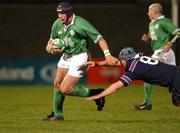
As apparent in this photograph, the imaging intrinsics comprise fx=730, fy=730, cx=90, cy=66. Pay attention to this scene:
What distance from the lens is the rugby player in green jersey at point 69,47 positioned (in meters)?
12.7

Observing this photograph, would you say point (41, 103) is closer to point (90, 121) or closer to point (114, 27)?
point (90, 121)

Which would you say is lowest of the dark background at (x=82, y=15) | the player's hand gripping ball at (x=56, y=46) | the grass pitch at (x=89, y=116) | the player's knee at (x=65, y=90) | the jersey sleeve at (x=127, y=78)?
the dark background at (x=82, y=15)

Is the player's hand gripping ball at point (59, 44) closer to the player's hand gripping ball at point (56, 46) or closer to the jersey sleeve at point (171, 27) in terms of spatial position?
the player's hand gripping ball at point (56, 46)

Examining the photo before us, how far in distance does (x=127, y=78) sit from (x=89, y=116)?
252 centimetres

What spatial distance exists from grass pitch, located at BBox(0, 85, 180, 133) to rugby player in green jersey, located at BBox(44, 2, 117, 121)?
517 millimetres

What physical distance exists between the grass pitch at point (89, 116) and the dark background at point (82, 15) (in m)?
8.62

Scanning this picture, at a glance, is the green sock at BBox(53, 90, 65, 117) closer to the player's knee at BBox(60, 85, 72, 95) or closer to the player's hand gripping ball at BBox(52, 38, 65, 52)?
the player's knee at BBox(60, 85, 72, 95)

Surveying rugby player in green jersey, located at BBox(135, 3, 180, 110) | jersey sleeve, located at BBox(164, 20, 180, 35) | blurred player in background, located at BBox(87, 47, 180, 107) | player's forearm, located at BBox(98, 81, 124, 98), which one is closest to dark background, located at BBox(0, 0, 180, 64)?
rugby player in green jersey, located at BBox(135, 3, 180, 110)

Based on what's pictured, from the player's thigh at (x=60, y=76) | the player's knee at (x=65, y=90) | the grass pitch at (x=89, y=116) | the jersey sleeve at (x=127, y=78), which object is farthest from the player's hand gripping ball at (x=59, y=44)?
the jersey sleeve at (x=127, y=78)

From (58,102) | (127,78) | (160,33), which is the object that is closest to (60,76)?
(58,102)

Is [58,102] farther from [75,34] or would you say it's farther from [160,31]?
[160,31]

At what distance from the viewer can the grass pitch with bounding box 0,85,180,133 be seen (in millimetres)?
11594

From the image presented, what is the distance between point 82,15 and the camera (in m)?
29.3

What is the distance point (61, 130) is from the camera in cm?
1142
